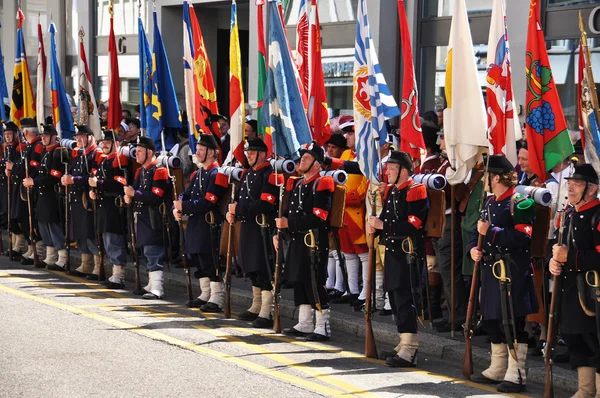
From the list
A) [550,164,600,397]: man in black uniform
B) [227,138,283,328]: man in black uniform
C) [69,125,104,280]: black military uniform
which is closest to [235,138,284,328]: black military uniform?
[227,138,283,328]: man in black uniform

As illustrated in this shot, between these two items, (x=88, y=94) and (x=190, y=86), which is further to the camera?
(x=88, y=94)

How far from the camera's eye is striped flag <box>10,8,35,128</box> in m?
16.2

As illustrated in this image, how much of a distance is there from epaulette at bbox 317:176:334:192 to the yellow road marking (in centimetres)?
197

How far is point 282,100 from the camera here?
36.5 ft

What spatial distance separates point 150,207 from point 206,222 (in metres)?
1.08

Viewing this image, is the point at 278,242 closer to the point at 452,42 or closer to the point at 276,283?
the point at 276,283

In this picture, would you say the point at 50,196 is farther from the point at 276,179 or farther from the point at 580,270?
the point at 580,270

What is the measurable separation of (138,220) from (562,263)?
629cm

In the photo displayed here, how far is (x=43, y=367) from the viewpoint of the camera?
337 inches

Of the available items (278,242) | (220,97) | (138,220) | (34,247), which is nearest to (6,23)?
(220,97)

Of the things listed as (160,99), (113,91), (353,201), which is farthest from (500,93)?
(113,91)

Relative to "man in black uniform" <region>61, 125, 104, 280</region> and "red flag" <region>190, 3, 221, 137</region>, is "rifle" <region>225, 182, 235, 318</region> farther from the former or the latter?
"man in black uniform" <region>61, 125, 104, 280</region>

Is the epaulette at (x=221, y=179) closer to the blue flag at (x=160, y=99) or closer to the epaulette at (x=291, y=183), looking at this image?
the epaulette at (x=291, y=183)

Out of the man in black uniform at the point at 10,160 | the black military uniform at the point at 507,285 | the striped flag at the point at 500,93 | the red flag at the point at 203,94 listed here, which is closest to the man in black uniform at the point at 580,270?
the black military uniform at the point at 507,285
